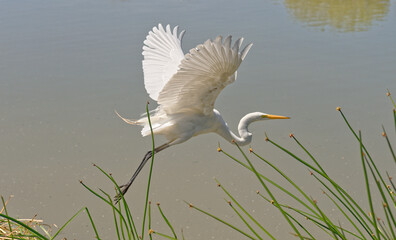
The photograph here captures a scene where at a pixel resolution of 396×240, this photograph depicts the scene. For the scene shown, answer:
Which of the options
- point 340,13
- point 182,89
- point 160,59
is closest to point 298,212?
point 182,89

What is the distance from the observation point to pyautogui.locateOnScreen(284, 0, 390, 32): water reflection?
842 cm

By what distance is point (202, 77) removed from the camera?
321cm

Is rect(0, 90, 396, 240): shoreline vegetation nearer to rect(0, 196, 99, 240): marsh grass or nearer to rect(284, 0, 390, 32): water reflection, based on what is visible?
rect(0, 196, 99, 240): marsh grass

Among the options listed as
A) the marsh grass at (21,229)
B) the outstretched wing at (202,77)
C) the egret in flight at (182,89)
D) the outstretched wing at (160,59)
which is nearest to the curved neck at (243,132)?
the egret in flight at (182,89)

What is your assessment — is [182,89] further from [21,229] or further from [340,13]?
[340,13]

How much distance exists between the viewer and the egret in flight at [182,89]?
120 inches

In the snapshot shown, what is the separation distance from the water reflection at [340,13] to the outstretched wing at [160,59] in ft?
14.8

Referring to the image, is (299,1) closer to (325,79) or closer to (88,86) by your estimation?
(325,79)

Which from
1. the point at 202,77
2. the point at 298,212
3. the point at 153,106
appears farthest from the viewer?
the point at 153,106

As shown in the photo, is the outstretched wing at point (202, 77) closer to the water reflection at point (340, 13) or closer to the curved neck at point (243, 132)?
the curved neck at point (243, 132)

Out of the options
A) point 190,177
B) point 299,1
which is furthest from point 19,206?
point 299,1

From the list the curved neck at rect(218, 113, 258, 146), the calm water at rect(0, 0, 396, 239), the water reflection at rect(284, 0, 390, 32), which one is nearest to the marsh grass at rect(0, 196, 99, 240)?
the calm water at rect(0, 0, 396, 239)

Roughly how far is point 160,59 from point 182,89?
0.75 meters

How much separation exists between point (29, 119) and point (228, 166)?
210cm
